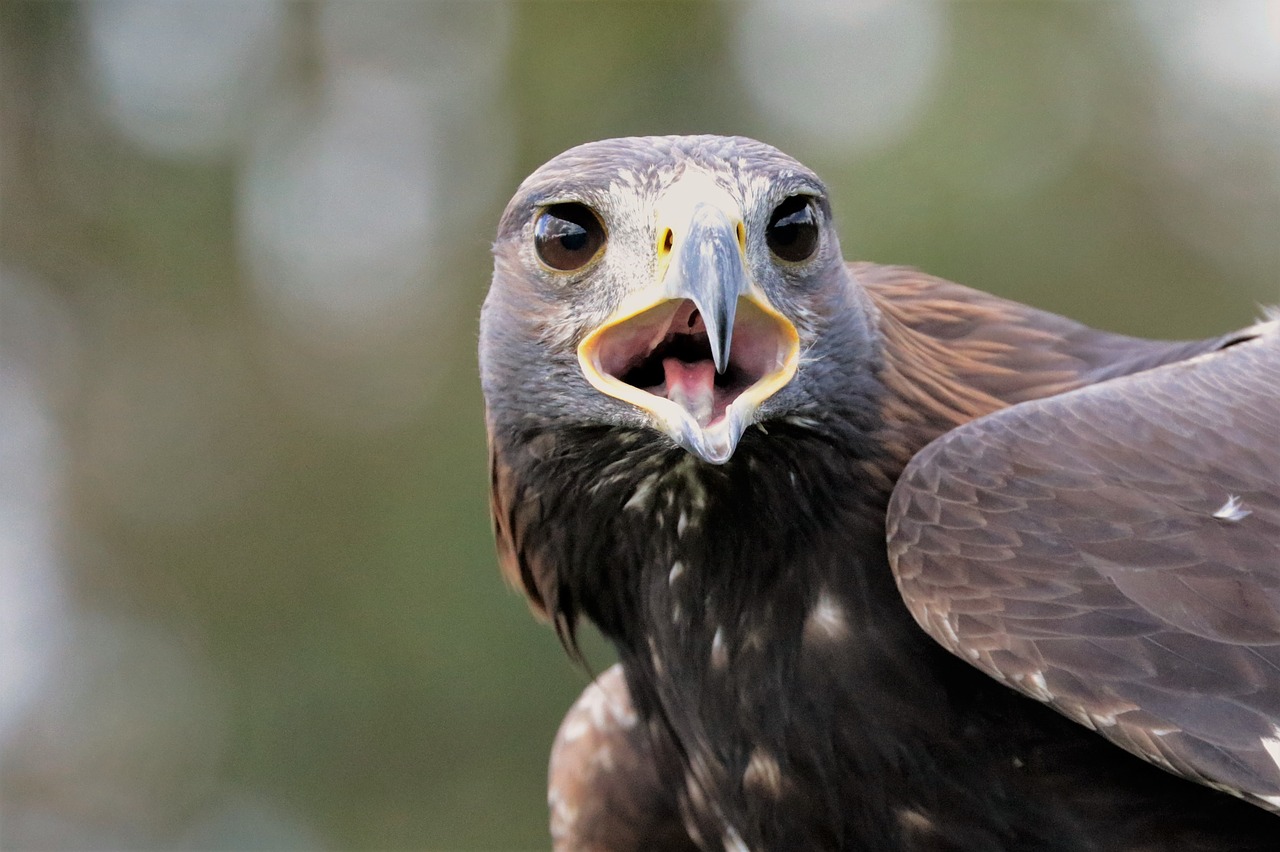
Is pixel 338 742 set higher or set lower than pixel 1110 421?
lower

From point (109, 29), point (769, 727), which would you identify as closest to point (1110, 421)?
point (769, 727)

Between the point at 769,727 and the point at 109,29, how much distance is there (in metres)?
12.0

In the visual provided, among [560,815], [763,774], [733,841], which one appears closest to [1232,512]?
[763,774]

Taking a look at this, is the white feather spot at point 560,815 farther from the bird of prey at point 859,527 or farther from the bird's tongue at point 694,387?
the bird's tongue at point 694,387

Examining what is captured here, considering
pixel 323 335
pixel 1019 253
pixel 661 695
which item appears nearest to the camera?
pixel 661 695

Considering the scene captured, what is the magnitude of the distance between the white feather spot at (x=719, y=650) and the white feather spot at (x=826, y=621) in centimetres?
18

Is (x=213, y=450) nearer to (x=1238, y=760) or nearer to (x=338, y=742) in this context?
(x=338, y=742)

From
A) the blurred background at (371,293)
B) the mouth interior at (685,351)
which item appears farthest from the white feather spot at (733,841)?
the blurred background at (371,293)

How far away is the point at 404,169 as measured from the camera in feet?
43.2

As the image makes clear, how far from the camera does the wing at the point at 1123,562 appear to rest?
2463 millimetres

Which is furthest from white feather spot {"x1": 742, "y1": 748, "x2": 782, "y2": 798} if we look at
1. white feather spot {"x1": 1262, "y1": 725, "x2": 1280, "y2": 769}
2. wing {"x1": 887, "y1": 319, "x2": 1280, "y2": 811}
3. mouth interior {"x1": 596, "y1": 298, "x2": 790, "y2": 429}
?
white feather spot {"x1": 1262, "y1": 725, "x2": 1280, "y2": 769}

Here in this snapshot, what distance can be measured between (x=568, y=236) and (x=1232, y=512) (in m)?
1.32

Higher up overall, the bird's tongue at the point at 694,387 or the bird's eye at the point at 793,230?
the bird's eye at the point at 793,230

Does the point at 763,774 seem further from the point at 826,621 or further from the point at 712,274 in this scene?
the point at 712,274
